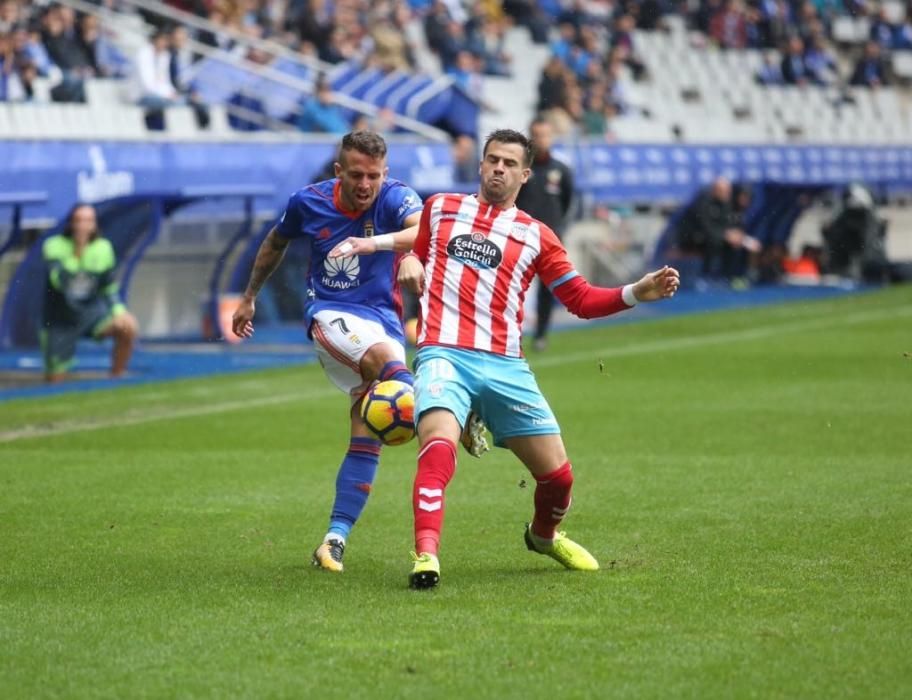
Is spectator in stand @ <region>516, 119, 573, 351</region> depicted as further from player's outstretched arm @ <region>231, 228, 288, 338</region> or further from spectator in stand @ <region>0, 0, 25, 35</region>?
player's outstretched arm @ <region>231, 228, 288, 338</region>

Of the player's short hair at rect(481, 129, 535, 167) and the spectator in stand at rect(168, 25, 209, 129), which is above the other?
the player's short hair at rect(481, 129, 535, 167)

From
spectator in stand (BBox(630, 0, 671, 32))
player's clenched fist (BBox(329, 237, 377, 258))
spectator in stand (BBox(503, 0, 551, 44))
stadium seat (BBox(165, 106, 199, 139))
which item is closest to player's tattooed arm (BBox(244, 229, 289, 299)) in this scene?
player's clenched fist (BBox(329, 237, 377, 258))

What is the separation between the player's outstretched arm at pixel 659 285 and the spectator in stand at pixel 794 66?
34102mm

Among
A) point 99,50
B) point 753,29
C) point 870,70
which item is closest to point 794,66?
point 753,29

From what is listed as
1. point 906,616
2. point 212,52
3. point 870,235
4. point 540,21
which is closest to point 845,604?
point 906,616

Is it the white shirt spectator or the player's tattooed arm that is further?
the white shirt spectator

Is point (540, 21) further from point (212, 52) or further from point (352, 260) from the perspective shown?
point (352, 260)

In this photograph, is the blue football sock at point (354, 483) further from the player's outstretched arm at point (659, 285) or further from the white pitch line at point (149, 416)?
the white pitch line at point (149, 416)

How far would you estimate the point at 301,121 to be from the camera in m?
23.5

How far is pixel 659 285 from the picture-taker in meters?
6.88

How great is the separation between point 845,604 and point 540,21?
2837 centimetres

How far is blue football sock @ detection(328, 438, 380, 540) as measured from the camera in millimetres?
7801

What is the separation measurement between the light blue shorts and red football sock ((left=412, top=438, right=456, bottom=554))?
0.17 metres

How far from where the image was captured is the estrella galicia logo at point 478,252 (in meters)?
7.23
